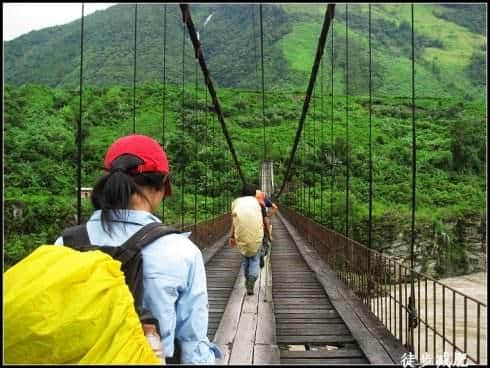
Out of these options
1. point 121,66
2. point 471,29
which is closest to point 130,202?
point 121,66

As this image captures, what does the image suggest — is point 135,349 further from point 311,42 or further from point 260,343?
point 311,42

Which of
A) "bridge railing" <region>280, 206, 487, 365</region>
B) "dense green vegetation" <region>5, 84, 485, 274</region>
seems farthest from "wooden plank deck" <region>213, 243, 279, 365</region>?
"dense green vegetation" <region>5, 84, 485, 274</region>

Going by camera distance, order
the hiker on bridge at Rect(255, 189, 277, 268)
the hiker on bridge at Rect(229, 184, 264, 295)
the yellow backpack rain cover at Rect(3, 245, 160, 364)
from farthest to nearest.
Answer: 1. the hiker on bridge at Rect(255, 189, 277, 268)
2. the hiker on bridge at Rect(229, 184, 264, 295)
3. the yellow backpack rain cover at Rect(3, 245, 160, 364)

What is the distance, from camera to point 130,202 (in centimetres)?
101

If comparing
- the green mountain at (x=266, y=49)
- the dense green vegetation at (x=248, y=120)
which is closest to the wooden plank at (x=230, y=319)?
the dense green vegetation at (x=248, y=120)

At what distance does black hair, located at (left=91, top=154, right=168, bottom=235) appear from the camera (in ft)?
3.27

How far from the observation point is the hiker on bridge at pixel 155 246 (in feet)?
3.14

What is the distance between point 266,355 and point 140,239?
187 cm

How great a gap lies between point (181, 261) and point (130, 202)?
0.16 metres

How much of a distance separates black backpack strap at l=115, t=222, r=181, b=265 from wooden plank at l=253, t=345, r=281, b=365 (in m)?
1.74

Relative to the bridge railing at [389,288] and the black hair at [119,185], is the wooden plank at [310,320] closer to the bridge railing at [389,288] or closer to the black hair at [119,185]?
the bridge railing at [389,288]

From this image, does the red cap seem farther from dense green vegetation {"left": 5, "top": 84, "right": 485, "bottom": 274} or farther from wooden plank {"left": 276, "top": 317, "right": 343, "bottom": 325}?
dense green vegetation {"left": 5, "top": 84, "right": 485, "bottom": 274}

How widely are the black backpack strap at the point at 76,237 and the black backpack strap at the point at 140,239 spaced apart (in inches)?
3.2

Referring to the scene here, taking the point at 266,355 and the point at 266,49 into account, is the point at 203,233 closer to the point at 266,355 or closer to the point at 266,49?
the point at 266,355
